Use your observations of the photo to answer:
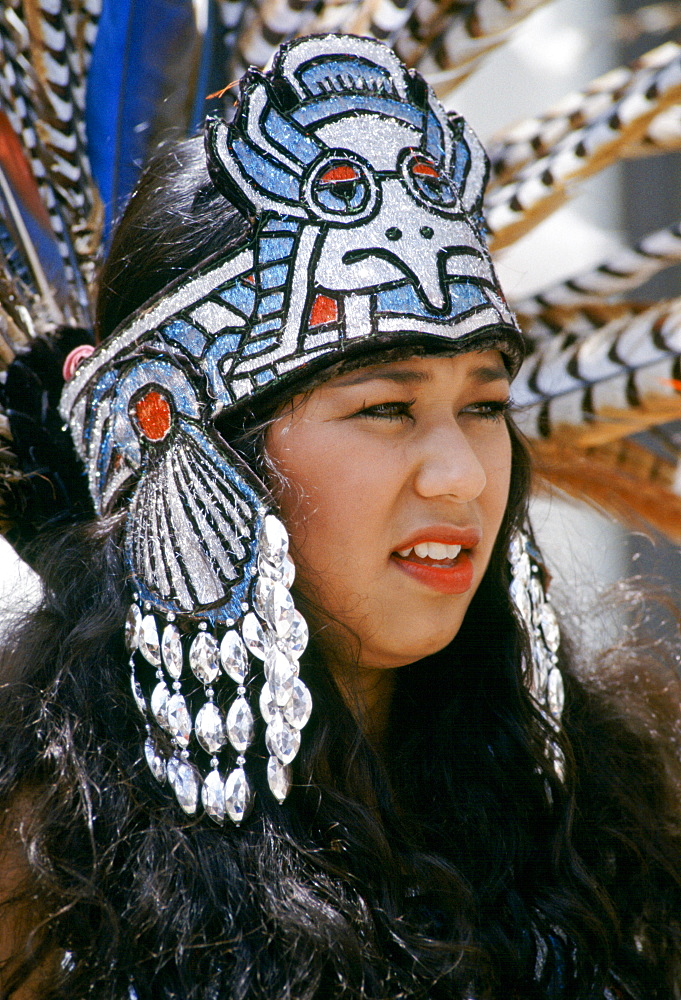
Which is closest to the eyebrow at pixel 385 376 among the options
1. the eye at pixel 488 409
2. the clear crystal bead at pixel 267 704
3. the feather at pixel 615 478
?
the eye at pixel 488 409

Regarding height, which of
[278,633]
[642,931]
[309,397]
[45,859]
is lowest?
[642,931]

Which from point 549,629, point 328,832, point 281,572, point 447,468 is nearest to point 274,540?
point 281,572

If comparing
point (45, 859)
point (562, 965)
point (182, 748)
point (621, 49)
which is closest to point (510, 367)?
point (182, 748)

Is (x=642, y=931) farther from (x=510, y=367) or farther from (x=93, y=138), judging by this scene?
(x=93, y=138)

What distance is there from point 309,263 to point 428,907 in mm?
980

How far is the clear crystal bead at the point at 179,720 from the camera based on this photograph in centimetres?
140

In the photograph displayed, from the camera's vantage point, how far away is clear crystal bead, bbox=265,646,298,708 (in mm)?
1352

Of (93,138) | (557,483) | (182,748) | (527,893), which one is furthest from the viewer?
(557,483)

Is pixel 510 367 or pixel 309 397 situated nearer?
pixel 309 397

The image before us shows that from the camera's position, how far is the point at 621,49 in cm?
298

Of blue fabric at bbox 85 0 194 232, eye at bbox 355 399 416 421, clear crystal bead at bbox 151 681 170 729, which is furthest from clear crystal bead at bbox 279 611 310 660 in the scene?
blue fabric at bbox 85 0 194 232

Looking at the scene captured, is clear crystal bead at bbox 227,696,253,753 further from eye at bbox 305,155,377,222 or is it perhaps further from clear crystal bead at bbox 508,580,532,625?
eye at bbox 305,155,377,222

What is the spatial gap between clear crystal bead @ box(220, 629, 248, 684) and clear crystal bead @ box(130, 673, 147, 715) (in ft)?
0.51

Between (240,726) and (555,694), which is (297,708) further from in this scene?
(555,694)
